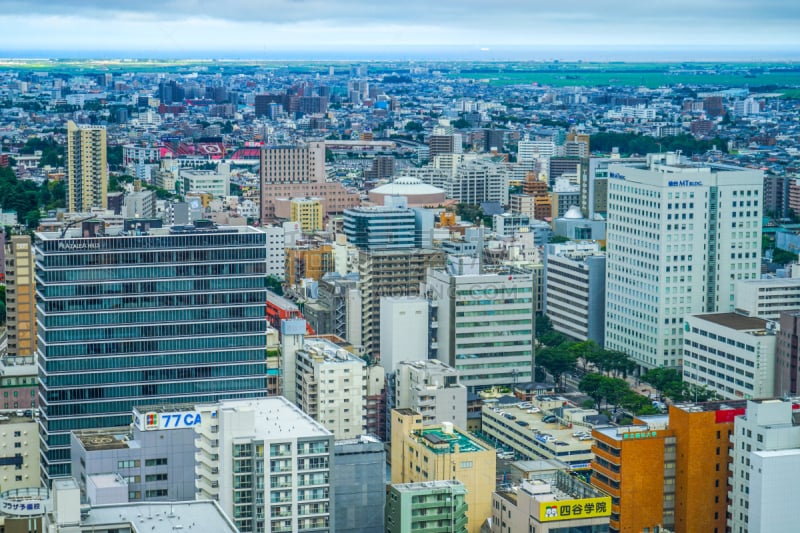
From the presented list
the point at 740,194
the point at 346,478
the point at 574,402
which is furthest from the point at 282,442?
the point at 740,194

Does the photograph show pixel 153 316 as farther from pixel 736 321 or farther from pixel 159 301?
pixel 736 321

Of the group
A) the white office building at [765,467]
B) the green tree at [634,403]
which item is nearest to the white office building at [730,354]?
the green tree at [634,403]

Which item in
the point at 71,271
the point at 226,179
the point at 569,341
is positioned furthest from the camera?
the point at 226,179

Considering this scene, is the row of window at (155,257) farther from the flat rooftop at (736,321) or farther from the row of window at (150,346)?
the flat rooftop at (736,321)

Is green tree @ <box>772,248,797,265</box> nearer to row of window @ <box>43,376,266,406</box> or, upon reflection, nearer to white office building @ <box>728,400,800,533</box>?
row of window @ <box>43,376,266,406</box>

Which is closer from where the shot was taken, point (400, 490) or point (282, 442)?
point (282, 442)

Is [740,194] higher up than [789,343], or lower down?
higher up

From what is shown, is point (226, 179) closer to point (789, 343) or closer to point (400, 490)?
point (789, 343)

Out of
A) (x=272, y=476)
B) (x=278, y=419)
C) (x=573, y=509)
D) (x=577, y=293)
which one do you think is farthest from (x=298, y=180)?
(x=272, y=476)
